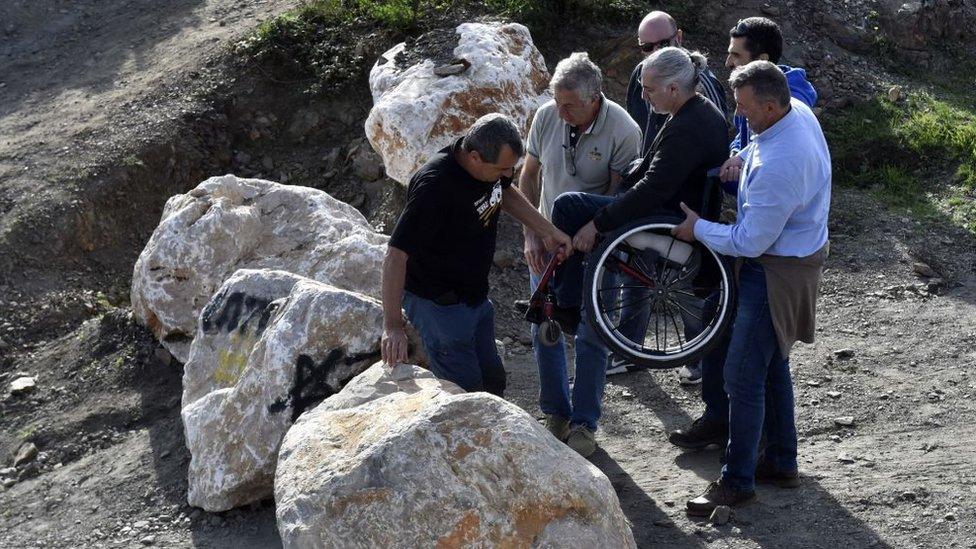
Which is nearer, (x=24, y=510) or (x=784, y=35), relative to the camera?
(x=24, y=510)

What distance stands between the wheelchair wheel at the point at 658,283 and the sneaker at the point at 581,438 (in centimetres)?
60

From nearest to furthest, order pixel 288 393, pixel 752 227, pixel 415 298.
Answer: pixel 752 227 → pixel 415 298 → pixel 288 393

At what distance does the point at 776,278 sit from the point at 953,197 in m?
5.00

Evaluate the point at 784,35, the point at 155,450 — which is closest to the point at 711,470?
the point at 155,450

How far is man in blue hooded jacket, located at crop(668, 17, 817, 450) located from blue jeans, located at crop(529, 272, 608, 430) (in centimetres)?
53

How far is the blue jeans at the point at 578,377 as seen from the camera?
5535mm

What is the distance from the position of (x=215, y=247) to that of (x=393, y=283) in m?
2.45

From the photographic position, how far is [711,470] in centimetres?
560

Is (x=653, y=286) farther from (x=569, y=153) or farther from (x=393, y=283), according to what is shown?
(x=393, y=283)

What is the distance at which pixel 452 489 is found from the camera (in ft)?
13.4

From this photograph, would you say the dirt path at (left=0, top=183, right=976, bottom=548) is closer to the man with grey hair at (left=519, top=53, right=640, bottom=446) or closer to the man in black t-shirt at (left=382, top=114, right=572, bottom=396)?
the man with grey hair at (left=519, top=53, right=640, bottom=446)

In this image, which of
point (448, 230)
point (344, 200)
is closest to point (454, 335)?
point (448, 230)

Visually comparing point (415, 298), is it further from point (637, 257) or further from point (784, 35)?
point (784, 35)

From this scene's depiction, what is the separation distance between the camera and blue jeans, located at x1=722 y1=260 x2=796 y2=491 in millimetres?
4879
